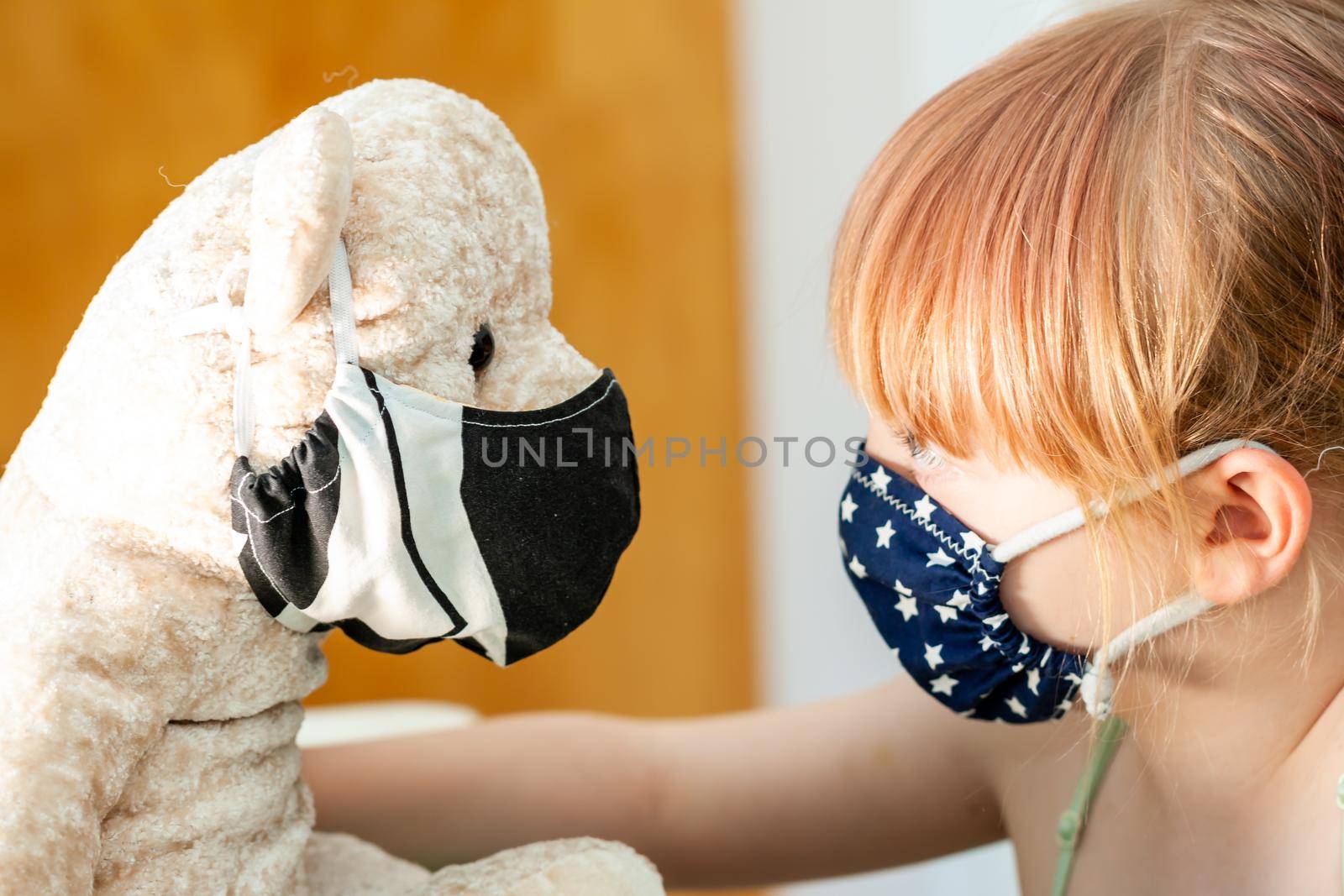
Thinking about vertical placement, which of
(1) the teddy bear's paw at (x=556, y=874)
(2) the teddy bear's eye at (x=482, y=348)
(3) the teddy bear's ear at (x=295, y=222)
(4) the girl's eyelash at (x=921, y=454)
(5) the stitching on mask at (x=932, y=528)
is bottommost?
(1) the teddy bear's paw at (x=556, y=874)

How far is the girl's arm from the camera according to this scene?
0.65 metres

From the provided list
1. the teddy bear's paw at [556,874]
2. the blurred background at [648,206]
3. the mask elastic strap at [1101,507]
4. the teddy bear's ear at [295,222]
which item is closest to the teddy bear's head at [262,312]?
the teddy bear's ear at [295,222]

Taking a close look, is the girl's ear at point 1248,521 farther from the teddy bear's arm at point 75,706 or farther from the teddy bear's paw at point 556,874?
the teddy bear's arm at point 75,706

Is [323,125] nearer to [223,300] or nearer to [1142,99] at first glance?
[223,300]

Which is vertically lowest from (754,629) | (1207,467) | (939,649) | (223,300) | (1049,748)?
(754,629)

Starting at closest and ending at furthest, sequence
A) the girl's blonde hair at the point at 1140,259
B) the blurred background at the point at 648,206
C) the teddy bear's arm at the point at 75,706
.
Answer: the teddy bear's arm at the point at 75,706
the girl's blonde hair at the point at 1140,259
the blurred background at the point at 648,206

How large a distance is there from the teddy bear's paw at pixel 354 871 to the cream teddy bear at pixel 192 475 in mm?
61

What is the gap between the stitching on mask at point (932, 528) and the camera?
1.81 feet

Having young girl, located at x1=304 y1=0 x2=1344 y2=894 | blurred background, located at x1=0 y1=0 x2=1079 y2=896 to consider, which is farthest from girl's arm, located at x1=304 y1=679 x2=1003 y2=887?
blurred background, located at x1=0 y1=0 x2=1079 y2=896

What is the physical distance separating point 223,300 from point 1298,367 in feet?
1.49

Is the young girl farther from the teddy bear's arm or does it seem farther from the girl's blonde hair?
the teddy bear's arm

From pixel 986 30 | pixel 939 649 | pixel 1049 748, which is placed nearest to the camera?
pixel 939 649

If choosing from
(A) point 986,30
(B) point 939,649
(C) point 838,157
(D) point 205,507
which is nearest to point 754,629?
(C) point 838,157

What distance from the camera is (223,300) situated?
40 cm
